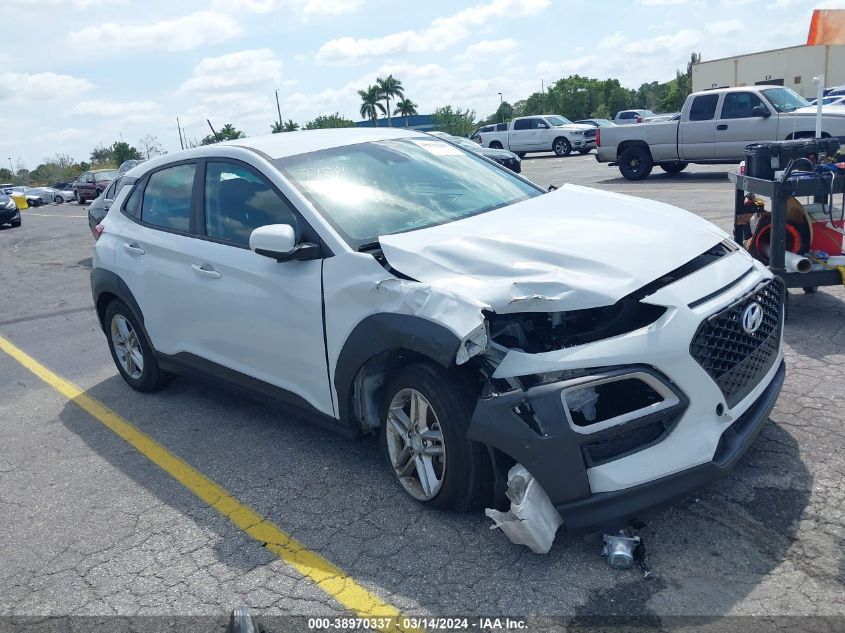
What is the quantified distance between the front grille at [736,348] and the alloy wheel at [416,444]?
3.84ft

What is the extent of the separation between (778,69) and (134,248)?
166 feet

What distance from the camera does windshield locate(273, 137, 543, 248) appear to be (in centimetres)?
420

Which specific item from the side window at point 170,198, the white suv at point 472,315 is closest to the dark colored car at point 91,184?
the side window at point 170,198

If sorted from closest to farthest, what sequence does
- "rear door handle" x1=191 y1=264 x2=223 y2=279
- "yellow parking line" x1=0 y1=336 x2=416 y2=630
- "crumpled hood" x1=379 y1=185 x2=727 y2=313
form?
1. "yellow parking line" x1=0 y1=336 x2=416 y2=630
2. "crumpled hood" x1=379 y1=185 x2=727 y2=313
3. "rear door handle" x1=191 y1=264 x2=223 y2=279

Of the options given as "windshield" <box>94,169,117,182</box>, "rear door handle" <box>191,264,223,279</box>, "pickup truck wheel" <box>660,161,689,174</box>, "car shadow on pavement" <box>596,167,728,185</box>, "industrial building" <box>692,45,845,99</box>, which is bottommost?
"car shadow on pavement" <box>596,167,728,185</box>

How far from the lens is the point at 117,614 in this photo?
3.29 metres

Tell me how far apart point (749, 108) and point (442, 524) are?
15.1m

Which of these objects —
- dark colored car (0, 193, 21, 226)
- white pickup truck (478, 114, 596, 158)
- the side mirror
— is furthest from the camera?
white pickup truck (478, 114, 596, 158)

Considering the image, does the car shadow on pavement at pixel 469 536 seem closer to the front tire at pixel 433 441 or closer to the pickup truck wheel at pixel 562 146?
the front tire at pixel 433 441

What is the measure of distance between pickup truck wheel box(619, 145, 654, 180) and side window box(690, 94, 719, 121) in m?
1.39

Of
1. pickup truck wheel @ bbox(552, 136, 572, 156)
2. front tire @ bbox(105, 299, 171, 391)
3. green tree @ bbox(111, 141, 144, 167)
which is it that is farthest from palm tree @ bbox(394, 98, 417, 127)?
front tire @ bbox(105, 299, 171, 391)

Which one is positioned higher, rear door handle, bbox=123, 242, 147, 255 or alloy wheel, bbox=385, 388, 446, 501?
rear door handle, bbox=123, 242, 147, 255

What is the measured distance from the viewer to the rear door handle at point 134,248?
547 cm

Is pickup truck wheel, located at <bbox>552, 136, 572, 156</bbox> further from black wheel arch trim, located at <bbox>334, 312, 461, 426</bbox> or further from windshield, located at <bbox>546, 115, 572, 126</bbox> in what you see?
black wheel arch trim, located at <bbox>334, 312, 461, 426</bbox>
